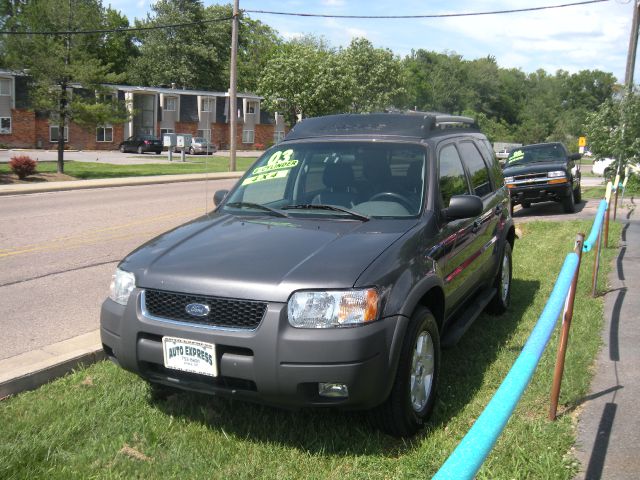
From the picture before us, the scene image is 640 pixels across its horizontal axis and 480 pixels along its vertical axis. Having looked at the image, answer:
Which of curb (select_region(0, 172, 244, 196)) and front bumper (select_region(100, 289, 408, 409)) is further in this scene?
curb (select_region(0, 172, 244, 196))

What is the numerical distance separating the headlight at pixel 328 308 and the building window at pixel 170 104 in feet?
208

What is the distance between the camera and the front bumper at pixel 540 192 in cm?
1495

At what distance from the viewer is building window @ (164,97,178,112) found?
208 ft

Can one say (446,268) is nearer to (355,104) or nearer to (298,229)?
(298,229)

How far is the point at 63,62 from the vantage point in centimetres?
2452

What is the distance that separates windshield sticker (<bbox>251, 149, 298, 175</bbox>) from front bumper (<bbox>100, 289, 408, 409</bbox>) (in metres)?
2.00

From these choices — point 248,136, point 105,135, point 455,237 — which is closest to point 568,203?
point 455,237

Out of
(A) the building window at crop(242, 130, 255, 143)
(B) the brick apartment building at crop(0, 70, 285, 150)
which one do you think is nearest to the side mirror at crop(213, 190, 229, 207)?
(B) the brick apartment building at crop(0, 70, 285, 150)

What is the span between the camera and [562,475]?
10.1 ft

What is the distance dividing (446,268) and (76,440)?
2506 mm

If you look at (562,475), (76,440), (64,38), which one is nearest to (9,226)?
(76,440)

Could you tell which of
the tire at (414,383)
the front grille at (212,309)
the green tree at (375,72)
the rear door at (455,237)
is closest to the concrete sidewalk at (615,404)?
the tire at (414,383)

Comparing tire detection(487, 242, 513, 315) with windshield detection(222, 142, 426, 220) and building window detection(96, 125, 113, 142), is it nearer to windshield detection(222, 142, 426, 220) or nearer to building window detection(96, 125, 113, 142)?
windshield detection(222, 142, 426, 220)

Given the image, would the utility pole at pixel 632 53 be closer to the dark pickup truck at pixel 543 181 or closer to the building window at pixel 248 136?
the dark pickup truck at pixel 543 181
